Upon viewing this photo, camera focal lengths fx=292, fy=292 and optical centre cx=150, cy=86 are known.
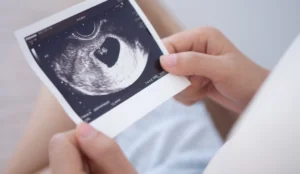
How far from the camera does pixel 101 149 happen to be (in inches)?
17.7

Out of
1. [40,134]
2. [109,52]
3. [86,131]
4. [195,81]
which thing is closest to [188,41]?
[195,81]

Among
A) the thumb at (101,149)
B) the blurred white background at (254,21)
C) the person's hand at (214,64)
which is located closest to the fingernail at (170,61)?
the person's hand at (214,64)

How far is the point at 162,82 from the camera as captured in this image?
57cm

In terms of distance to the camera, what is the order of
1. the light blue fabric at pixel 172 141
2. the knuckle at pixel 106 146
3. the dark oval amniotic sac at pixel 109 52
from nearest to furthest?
the knuckle at pixel 106 146
the dark oval amniotic sac at pixel 109 52
the light blue fabric at pixel 172 141

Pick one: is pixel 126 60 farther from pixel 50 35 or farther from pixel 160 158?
pixel 160 158

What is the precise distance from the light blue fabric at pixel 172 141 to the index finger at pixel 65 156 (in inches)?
11.3

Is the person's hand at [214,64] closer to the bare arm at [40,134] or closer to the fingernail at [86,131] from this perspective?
the fingernail at [86,131]

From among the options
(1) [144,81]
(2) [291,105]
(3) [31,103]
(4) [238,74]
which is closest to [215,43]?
(4) [238,74]

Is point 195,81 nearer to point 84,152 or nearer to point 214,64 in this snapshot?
point 214,64

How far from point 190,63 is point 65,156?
0.29 m

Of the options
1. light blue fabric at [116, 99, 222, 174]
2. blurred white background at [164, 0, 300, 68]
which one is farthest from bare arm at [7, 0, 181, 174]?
blurred white background at [164, 0, 300, 68]

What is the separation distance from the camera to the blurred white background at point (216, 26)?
88 centimetres

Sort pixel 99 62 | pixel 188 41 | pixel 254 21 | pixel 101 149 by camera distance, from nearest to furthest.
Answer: pixel 101 149
pixel 99 62
pixel 188 41
pixel 254 21

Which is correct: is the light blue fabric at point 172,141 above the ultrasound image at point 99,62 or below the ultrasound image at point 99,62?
below
